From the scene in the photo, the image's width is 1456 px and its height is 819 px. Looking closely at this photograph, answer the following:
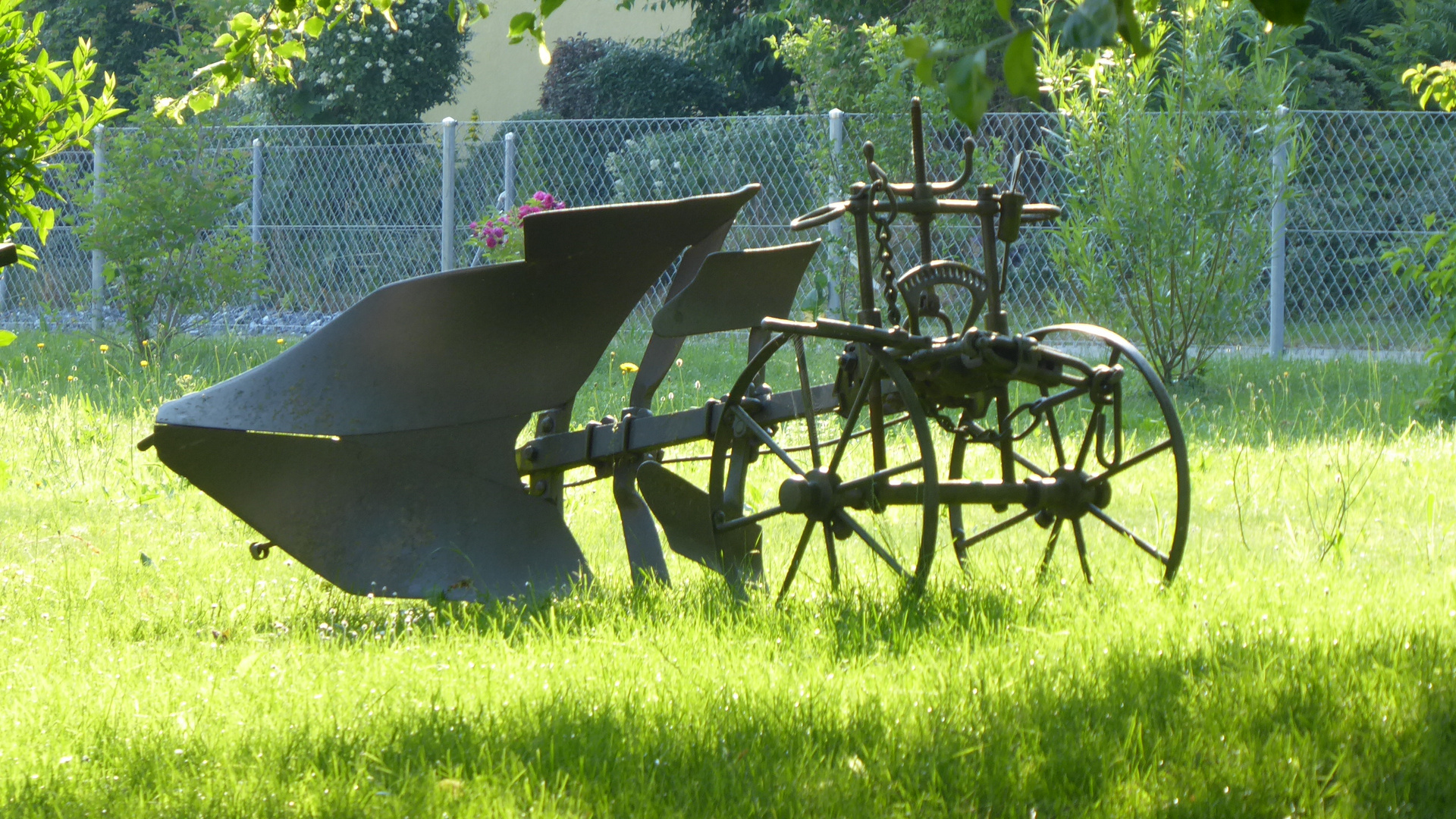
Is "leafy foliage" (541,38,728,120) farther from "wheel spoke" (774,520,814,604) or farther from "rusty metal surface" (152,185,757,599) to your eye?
"wheel spoke" (774,520,814,604)

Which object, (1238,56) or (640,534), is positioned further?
(1238,56)

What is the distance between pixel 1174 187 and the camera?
8227 millimetres

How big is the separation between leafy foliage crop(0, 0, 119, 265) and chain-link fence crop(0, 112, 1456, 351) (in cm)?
673

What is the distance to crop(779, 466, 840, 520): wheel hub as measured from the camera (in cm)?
334

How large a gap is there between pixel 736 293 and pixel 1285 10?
240cm

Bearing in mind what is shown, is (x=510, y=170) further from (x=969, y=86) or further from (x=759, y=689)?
(x=969, y=86)

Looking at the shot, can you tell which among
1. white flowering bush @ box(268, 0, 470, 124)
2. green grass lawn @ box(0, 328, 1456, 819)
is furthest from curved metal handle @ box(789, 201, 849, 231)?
white flowering bush @ box(268, 0, 470, 124)

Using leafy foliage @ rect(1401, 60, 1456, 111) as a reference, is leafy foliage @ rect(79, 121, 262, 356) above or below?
below

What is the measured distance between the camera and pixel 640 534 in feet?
12.9

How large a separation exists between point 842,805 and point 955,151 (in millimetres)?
9994

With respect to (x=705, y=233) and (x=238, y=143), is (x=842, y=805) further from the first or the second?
(x=238, y=143)

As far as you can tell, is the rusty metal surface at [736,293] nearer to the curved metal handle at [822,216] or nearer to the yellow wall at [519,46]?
the curved metal handle at [822,216]

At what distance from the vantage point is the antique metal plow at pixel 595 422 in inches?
133

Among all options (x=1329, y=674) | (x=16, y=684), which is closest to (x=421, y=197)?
(x=16, y=684)
